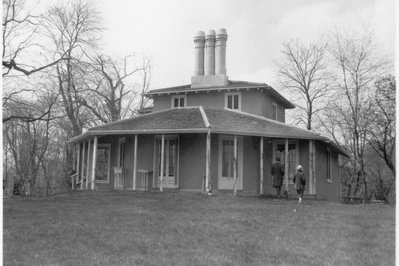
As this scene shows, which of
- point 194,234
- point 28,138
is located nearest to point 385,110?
point 194,234

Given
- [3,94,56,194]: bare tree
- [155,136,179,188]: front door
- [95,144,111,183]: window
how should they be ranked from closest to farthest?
[155,136,179,188]: front door, [95,144,111,183]: window, [3,94,56,194]: bare tree

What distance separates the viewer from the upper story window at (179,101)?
2265 cm

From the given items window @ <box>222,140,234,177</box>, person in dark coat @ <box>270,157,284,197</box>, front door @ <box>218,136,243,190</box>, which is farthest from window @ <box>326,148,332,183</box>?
person in dark coat @ <box>270,157,284,197</box>

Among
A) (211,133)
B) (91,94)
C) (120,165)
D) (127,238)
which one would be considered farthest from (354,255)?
(91,94)

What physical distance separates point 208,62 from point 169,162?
563cm

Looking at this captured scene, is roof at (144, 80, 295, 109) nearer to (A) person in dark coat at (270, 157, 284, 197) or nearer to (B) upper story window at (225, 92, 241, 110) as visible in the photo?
(B) upper story window at (225, 92, 241, 110)

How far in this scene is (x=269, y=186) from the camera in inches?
769

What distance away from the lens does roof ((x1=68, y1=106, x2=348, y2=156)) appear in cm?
1805

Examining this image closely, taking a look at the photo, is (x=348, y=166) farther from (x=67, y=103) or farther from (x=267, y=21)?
(x=267, y=21)

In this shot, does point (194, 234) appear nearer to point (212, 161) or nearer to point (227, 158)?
point (212, 161)

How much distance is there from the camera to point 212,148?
62.3 feet

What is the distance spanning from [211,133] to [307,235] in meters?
9.33

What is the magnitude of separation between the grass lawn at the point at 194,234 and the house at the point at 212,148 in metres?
4.45

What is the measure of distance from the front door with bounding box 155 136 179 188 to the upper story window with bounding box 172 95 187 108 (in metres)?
3.52
